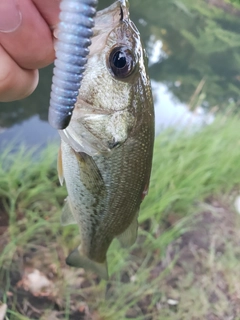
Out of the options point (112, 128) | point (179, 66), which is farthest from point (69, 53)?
point (179, 66)

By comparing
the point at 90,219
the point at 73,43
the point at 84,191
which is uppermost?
the point at 73,43

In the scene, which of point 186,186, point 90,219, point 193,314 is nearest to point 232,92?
point 186,186

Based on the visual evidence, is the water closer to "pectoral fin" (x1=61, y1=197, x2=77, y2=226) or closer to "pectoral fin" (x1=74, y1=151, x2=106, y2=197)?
"pectoral fin" (x1=61, y1=197, x2=77, y2=226)

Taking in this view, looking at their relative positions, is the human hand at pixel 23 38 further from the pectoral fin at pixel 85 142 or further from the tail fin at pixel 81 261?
the tail fin at pixel 81 261

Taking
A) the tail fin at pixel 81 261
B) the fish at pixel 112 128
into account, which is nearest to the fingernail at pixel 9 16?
the fish at pixel 112 128

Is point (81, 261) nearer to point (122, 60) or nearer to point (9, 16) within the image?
point (122, 60)

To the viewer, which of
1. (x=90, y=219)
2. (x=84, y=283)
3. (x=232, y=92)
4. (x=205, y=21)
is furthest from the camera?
(x=205, y=21)

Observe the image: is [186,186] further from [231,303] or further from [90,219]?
[90,219]
